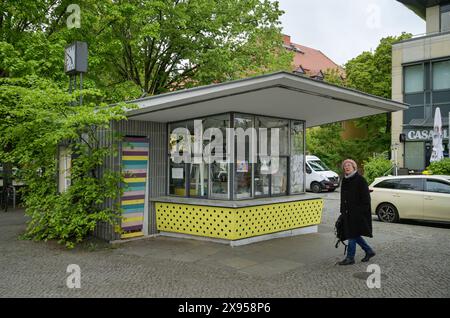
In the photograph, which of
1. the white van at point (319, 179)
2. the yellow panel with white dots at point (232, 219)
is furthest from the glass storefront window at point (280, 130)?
the white van at point (319, 179)

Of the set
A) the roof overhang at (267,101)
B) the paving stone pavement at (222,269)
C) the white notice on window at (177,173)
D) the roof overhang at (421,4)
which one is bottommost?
the paving stone pavement at (222,269)

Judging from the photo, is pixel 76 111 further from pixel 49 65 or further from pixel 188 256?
pixel 49 65

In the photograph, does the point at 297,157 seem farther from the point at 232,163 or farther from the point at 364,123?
the point at 364,123

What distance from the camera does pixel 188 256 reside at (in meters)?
7.80

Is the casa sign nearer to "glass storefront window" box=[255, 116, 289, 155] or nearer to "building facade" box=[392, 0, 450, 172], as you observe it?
"building facade" box=[392, 0, 450, 172]

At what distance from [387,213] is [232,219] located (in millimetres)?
6284

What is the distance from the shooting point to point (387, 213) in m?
12.6

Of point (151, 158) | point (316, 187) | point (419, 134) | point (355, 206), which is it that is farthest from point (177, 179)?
point (419, 134)

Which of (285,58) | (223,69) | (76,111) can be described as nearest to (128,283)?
(76,111)

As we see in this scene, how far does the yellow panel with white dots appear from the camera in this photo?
337 inches

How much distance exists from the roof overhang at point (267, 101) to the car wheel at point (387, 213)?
12.4 feet

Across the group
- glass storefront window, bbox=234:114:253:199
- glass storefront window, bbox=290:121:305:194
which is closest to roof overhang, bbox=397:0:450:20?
glass storefront window, bbox=290:121:305:194

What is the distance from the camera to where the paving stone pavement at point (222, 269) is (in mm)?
5785

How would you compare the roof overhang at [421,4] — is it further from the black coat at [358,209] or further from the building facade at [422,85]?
the black coat at [358,209]
